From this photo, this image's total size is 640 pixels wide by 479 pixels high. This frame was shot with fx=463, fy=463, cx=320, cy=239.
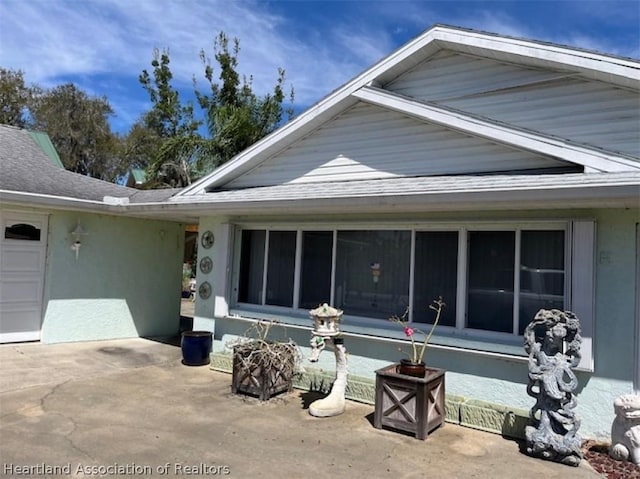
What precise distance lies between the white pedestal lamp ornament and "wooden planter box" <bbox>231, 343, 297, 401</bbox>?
685 millimetres

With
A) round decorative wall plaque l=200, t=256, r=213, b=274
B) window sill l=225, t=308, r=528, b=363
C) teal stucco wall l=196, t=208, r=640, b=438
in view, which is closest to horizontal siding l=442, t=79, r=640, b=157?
teal stucco wall l=196, t=208, r=640, b=438

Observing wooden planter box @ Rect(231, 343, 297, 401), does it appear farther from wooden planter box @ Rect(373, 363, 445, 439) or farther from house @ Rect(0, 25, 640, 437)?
wooden planter box @ Rect(373, 363, 445, 439)

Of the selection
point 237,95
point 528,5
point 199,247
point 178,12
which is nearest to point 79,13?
point 178,12

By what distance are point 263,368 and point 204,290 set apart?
9.05ft

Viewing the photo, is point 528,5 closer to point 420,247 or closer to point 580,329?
point 420,247

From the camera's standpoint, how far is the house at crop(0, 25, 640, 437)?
4949 millimetres

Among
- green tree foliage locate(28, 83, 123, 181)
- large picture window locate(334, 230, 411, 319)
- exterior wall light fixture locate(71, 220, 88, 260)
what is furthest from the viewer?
green tree foliage locate(28, 83, 123, 181)

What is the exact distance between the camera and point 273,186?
770 cm

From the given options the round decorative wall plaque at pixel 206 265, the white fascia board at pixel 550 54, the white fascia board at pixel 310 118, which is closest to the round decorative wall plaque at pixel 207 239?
the round decorative wall plaque at pixel 206 265

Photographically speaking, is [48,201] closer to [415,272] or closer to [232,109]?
[415,272]

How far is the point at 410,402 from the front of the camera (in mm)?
4957

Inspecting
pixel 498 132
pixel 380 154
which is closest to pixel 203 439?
pixel 380 154

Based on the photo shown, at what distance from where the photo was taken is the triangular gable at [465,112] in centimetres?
522

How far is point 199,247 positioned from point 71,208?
248 centimetres
